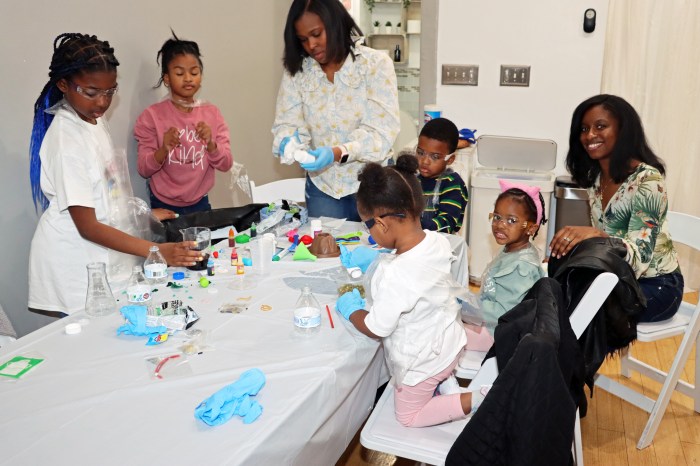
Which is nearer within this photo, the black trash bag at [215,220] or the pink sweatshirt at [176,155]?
the black trash bag at [215,220]

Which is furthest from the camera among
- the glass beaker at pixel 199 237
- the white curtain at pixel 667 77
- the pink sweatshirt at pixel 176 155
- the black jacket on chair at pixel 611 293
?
the white curtain at pixel 667 77

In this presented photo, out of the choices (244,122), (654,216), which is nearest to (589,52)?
(654,216)

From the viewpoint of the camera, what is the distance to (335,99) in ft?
8.50

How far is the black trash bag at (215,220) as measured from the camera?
2.35 m

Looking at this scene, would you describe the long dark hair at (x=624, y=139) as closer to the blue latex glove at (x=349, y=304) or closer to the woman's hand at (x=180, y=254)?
the blue latex glove at (x=349, y=304)

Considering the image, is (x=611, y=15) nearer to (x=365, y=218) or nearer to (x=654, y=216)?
(x=654, y=216)

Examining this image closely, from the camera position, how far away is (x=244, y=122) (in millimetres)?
3818

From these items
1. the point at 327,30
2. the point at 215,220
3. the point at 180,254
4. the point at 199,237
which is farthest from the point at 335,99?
the point at 180,254

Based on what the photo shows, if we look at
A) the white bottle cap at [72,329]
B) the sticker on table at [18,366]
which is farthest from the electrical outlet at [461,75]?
the sticker on table at [18,366]

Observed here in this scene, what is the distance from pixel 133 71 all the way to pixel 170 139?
52cm

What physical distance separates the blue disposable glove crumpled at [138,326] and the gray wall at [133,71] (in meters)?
1.07

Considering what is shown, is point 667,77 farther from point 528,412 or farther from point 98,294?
point 98,294

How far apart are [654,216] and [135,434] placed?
182cm

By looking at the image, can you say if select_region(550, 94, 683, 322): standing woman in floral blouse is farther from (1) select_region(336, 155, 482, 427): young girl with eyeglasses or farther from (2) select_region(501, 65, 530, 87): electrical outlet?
(2) select_region(501, 65, 530, 87): electrical outlet
